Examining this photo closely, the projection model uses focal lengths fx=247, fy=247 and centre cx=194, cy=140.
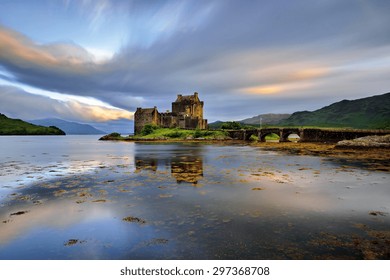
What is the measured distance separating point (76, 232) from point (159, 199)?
4.89 meters

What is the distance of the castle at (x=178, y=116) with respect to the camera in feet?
411

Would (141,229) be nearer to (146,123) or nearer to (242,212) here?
(242,212)

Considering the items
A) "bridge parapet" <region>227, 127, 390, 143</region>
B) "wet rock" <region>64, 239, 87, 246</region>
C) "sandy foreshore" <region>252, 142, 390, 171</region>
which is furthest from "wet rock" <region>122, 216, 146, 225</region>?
"bridge parapet" <region>227, 127, 390, 143</region>

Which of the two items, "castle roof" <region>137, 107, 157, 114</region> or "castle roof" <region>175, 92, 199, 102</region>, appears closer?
"castle roof" <region>137, 107, 157, 114</region>

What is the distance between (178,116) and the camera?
128125 mm

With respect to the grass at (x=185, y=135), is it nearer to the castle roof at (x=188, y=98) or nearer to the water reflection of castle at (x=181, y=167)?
the castle roof at (x=188, y=98)

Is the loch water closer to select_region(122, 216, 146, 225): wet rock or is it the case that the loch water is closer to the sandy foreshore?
select_region(122, 216, 146, 225): wet rock

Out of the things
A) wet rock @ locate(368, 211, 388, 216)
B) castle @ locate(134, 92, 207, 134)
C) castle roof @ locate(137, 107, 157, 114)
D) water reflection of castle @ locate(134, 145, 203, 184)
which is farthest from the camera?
castle @ locate(134, 92, 207, 134)

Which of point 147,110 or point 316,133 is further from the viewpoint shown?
point 147,110

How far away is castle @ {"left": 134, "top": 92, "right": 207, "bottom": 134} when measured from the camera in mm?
125375

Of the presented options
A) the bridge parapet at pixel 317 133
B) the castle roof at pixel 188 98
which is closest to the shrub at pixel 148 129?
the castle roof at pixel 188 98

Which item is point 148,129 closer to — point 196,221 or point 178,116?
point 178,116

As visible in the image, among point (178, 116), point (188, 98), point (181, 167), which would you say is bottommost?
point (181, 167)

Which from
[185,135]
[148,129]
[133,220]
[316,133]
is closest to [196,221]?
[133,220]
